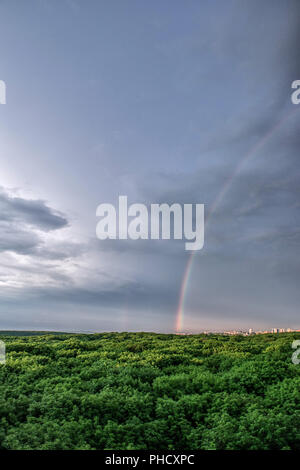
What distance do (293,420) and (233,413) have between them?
1535 millimetres

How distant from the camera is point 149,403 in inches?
384

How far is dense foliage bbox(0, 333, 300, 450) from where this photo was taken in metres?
8.20

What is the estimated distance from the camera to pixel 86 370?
1240 centimetres

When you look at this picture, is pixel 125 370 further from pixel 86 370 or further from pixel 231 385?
pixel 231 385

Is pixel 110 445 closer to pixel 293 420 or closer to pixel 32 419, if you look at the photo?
pixel 32 419

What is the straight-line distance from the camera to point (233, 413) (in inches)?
→ 376

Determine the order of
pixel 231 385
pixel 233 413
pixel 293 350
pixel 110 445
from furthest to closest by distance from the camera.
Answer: pixel 293 350 < pixel 231 385 < pixel 233 413 < pixel 110 445

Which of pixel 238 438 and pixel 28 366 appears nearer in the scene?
pixel 238 438

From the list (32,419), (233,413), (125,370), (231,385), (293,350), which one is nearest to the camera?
(32,419)

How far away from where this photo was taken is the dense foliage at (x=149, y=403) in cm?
820
